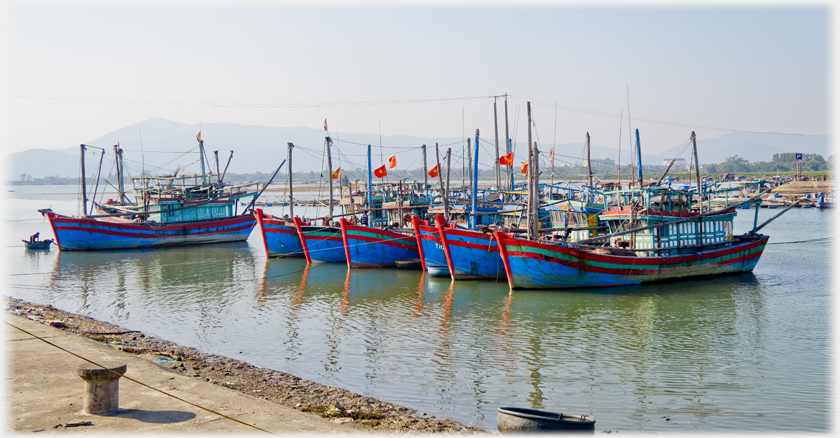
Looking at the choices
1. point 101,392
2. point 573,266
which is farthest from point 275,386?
point 573,266

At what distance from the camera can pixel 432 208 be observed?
120 ft

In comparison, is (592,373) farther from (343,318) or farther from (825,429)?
(343,318)

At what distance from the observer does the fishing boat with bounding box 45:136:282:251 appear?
1594 inches

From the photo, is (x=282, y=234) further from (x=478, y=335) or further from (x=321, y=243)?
(x=478, y=335)

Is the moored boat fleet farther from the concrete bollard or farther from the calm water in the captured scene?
the concrete bollard

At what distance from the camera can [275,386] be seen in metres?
13.1

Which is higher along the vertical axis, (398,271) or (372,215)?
(372,215)

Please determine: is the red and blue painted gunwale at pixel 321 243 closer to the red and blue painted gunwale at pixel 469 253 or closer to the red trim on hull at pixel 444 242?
the red trim on hull at pixel 444 242

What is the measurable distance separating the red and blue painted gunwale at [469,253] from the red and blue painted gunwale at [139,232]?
24.2 meters

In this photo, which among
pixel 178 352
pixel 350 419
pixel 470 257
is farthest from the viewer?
pixel 470 257

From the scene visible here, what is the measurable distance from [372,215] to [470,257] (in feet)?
35.4

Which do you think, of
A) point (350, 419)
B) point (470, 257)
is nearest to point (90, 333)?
point (350, 419)

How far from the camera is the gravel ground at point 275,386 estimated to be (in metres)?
10.8

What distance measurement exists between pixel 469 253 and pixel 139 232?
85.2 ft
